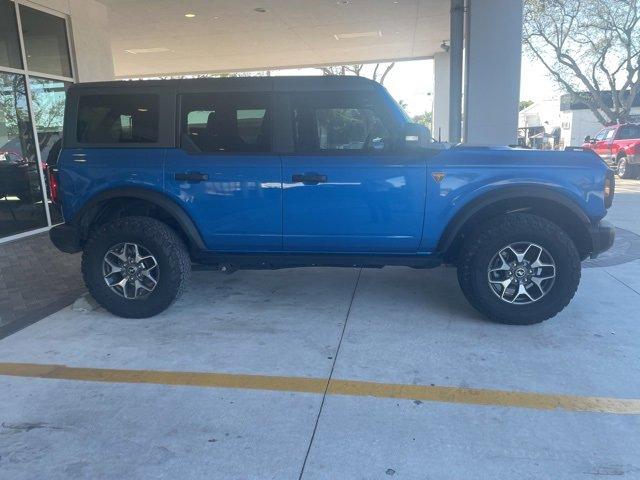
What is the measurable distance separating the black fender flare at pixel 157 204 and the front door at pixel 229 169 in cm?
6

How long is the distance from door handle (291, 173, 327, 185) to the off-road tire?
1.19 meters


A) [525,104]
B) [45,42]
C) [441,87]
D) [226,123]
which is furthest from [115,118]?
[525,104]

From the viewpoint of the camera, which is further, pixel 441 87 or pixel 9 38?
pixel 441 87

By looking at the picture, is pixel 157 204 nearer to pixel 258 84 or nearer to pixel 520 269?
pixel 258 84

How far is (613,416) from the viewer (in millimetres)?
2857

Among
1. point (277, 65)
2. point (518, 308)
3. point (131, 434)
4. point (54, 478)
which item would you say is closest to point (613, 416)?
point (518, 308)

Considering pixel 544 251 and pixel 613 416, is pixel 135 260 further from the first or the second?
pixel 613 416

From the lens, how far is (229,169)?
4.23 meters

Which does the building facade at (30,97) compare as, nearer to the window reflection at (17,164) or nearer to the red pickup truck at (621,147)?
the window reflection at (17,164)

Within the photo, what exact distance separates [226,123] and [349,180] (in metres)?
1.15

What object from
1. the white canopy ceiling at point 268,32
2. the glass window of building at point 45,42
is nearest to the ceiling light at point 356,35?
the white canopy ceiling at point 268,32

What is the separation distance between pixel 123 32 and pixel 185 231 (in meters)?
9.17

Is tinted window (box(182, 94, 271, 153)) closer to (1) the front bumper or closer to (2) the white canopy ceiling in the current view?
(1) the front bumper

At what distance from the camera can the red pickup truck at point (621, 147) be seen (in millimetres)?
16297
